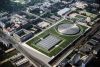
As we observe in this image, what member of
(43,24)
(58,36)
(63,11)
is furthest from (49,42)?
(63,11)

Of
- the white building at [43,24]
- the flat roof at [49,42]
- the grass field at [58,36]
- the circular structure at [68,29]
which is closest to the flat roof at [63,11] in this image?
the white building at [43,24]

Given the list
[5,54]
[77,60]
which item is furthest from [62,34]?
[5,54]

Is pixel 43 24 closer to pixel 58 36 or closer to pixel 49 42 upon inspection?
pixel 58 36

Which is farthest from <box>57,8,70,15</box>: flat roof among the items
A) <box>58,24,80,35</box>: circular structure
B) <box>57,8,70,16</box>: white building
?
<box>58,24,80,35</box>: circular structure

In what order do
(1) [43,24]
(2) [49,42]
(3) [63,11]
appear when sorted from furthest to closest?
(3) [63,11], (1) [43,24], (2) [49,42]

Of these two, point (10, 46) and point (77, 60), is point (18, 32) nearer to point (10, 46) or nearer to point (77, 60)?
point (10, 46)

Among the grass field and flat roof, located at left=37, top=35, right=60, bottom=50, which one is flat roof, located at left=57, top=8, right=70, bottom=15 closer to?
the grass field

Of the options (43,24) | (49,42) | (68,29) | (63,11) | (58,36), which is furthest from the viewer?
(63,11)

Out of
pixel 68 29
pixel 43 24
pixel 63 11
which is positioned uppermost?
pixel 63 11

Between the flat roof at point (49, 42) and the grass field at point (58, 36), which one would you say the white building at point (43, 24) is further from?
the flat roof at point (49, 42)
